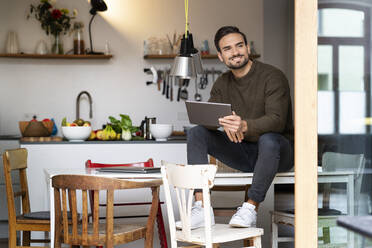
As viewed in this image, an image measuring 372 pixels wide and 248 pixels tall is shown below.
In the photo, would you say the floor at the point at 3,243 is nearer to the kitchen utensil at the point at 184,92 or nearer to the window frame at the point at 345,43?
the kitchen utensil at the point at 184,92

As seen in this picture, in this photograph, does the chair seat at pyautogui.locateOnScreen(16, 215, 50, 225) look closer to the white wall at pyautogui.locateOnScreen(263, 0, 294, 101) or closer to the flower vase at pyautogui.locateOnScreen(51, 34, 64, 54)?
the flower vase at pyautogui.locateOnScreen(51, 34, 64, 54)

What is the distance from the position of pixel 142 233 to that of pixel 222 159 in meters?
0.69

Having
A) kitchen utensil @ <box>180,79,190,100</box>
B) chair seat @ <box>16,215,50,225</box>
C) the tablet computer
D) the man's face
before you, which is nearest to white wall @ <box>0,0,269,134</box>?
kitchen utensil @ <box>180,79,190,100</box>

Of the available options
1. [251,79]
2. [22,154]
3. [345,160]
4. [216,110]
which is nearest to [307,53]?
[345,160]

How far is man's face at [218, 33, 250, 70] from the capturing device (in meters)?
3.48

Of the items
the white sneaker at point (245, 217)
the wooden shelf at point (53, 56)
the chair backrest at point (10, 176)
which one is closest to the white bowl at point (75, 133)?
the chair backrest at point (10, 176)

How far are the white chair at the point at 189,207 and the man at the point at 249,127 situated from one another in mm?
134

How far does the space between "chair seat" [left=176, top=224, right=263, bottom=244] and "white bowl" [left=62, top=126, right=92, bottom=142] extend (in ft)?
6.63

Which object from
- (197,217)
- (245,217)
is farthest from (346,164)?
(197,217)

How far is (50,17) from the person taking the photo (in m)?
6.72

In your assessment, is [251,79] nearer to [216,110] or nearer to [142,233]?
→ [216,110]

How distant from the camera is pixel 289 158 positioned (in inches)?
128

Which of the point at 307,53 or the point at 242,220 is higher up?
the point at 307,53

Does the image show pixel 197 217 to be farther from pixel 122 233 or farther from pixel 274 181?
pixel 274 181
